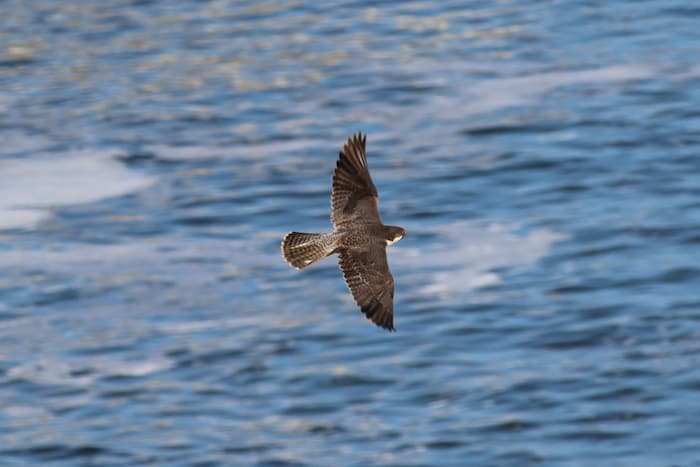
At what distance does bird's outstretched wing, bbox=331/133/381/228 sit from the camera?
33.1ft

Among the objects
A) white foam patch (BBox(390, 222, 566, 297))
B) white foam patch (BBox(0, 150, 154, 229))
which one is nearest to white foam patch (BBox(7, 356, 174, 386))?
white foam patch (BBox(390, 222, 566, 297))

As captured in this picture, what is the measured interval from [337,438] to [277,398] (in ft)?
2.82

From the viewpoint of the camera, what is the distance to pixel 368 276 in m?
9.91

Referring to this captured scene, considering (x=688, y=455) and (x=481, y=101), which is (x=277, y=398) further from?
(x=481, y=101)

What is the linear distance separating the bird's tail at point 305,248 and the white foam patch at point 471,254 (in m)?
7.52

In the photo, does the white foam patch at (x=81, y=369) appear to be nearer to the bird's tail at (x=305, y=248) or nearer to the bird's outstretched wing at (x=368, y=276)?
the bird's tail at (x=305, y=248)

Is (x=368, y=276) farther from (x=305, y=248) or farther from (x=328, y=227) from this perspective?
(x=328, y=227)

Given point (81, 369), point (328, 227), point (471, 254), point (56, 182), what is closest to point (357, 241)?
point (81, 369)

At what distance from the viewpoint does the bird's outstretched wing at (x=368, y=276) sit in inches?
388

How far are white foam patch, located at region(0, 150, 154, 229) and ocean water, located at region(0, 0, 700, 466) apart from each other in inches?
1.5

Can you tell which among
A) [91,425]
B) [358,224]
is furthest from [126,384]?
[358,224]

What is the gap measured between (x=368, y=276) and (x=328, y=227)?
8582 mm

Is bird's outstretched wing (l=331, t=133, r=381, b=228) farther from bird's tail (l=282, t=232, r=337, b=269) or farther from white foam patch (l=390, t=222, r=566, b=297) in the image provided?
white foam patch (l=390, t=222, r=566, b=297)

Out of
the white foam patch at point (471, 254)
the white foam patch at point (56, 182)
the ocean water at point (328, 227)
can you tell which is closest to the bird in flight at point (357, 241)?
the ocean water at point (328, 227)
